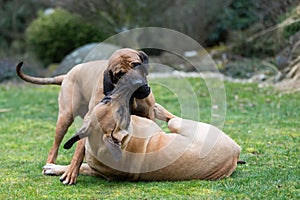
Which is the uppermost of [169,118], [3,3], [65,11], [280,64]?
[169,118]

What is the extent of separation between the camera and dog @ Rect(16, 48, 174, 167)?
5.06 meters

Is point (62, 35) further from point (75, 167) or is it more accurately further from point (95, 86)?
point (75, 167)

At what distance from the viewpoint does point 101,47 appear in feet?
52.0

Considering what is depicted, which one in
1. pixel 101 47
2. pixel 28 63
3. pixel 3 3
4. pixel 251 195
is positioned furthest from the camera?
pixel 3 3

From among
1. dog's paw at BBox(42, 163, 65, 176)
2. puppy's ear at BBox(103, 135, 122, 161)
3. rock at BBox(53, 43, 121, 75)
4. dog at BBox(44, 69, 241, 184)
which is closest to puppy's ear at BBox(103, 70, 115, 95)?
dog at BBox(44, 69, 241, 184)

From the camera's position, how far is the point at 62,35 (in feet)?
60.7

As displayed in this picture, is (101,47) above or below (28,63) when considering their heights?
above

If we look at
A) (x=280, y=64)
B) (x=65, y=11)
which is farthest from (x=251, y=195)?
(x=65, y=11)

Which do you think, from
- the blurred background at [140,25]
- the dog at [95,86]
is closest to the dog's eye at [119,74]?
the dog at [95,86]

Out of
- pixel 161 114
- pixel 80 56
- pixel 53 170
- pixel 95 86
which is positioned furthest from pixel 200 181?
pixel 80 56

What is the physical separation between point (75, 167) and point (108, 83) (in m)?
0.89

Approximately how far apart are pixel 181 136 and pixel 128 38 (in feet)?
43.1

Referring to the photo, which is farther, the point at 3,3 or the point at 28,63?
the point at 3,3

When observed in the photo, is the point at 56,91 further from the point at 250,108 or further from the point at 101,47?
the point at 250,108
